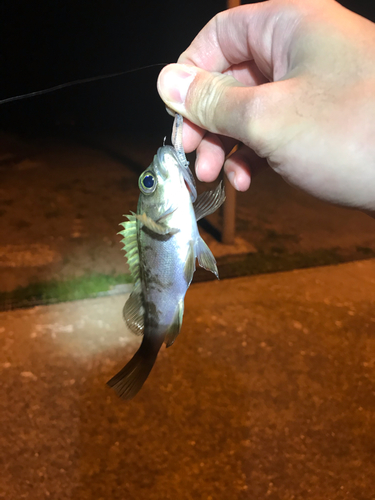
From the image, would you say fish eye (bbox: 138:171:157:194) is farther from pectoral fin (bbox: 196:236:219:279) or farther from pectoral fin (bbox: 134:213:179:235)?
pectoral fin (bbox: 196:236:219:279)

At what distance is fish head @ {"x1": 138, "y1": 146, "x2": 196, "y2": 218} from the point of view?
3.93 ft

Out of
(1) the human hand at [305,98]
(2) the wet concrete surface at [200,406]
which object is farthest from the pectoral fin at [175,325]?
(2) the wet concrete surface at [200,406]

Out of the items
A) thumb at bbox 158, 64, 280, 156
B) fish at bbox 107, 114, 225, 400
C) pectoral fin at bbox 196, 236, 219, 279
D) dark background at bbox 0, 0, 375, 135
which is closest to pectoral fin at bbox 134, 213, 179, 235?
fish at bbox 107, 114, 225, 400

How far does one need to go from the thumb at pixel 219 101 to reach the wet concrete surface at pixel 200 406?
62.3 inches

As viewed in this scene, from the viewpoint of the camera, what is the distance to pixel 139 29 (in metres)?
13.4

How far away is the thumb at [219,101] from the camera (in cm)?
107

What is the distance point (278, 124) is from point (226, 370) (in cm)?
170

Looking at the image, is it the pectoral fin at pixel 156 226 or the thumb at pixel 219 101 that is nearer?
the thumb at pixel 219 101

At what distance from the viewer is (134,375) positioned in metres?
1.29

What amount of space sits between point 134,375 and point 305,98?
108cm

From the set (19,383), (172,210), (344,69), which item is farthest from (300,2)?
(19,383)

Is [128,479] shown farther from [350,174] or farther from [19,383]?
[350,174]

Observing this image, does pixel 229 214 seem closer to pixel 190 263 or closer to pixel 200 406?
pixel 200 406

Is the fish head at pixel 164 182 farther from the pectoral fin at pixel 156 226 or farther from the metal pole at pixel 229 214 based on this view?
the metal pole at pixel 229 214
